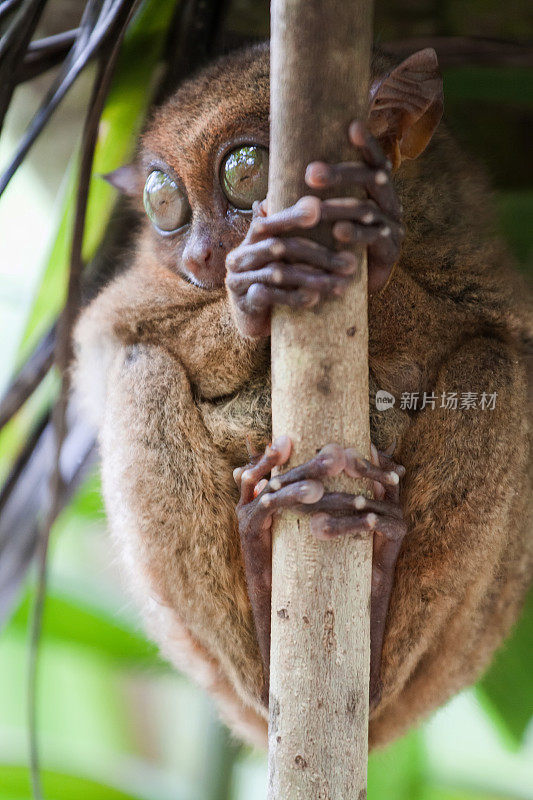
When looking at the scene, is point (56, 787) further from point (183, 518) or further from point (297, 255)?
point (297, 255)

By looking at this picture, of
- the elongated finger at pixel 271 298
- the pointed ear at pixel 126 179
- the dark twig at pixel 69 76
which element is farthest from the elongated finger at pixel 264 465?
the pointed ear at pixel 126 179

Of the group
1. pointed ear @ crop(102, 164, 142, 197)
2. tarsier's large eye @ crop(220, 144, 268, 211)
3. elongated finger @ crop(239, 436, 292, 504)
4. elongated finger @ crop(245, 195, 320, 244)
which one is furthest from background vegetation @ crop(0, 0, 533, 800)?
elongated finger @ crop(245, 195, 320, 244)

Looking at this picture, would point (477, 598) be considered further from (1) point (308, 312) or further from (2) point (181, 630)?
(1) point (308, 312)

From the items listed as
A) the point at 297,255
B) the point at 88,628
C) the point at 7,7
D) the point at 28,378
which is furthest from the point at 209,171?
the point at 88,628

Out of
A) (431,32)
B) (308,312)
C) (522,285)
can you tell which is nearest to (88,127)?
(308,312)

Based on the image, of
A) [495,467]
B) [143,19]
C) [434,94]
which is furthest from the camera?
[143,19]

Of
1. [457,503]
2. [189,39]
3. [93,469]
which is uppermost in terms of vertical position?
[189,39]
